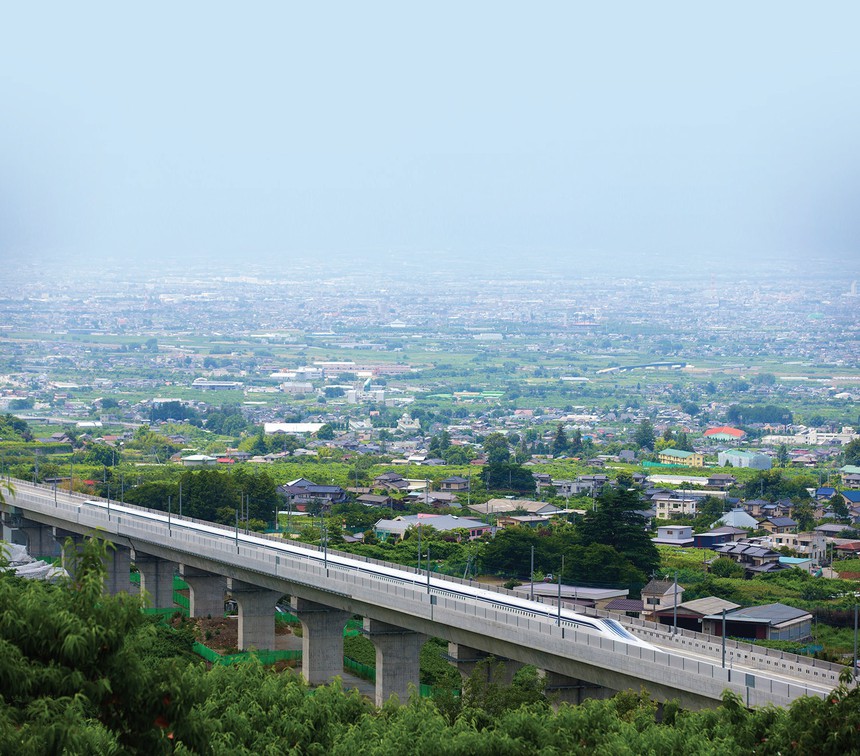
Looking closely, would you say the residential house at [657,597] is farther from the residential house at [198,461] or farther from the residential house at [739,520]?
the residential house at [198,461]

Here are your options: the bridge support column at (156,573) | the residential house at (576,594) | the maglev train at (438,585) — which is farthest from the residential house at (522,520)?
the bridge support column at (156,573)

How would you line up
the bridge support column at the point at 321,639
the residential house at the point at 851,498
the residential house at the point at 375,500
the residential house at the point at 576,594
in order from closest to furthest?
the bridge support column at the point at 321,639 < the residential house at the point at 576,594 < the residential house at the point at 375,500 < the residential house at the point at 851,498

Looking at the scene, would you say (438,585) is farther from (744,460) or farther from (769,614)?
(744,460)

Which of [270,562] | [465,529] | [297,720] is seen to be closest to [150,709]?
[297,720]

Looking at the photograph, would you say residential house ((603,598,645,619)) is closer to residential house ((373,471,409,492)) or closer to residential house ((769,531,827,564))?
residential house ((769,531,827,564))

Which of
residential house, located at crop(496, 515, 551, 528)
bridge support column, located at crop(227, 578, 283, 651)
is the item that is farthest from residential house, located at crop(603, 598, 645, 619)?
residential house, located at crop(496, 515, 551, 528)

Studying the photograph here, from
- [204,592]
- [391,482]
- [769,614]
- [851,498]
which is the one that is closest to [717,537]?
[851,498]
